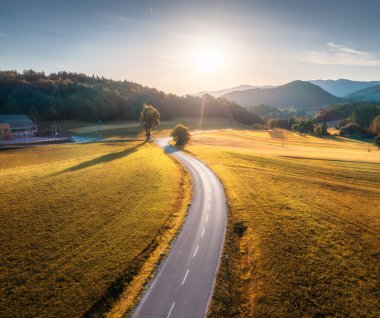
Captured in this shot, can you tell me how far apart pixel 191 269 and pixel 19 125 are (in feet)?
408

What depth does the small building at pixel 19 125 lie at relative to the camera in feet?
365

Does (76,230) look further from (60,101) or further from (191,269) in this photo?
(60,101)

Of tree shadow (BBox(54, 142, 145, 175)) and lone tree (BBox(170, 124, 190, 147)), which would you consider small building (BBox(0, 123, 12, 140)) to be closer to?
tree shadow (BBox(54, 142, 145, 175))

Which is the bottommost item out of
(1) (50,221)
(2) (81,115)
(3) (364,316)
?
(3) (364,316)

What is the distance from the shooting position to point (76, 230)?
1227 inches

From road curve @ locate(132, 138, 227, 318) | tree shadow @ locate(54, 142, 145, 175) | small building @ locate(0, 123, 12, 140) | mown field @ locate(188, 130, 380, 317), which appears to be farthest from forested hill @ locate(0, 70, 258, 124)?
road curve @ locate(132, 138, 227, 318)

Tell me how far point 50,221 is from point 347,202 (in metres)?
47.2

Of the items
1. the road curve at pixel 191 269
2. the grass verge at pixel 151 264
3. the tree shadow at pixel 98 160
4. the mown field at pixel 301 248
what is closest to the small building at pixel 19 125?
the tree shadow at pixel 98 160

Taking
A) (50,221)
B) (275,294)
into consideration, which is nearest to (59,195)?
(50,221)

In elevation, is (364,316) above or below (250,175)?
below

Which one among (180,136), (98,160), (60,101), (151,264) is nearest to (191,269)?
(151,264)

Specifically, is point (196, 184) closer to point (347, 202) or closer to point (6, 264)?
point (347, 202)

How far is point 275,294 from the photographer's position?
856 inches

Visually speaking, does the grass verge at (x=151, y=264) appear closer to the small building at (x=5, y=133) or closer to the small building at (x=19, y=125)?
the small building at (x=5, y=133)
